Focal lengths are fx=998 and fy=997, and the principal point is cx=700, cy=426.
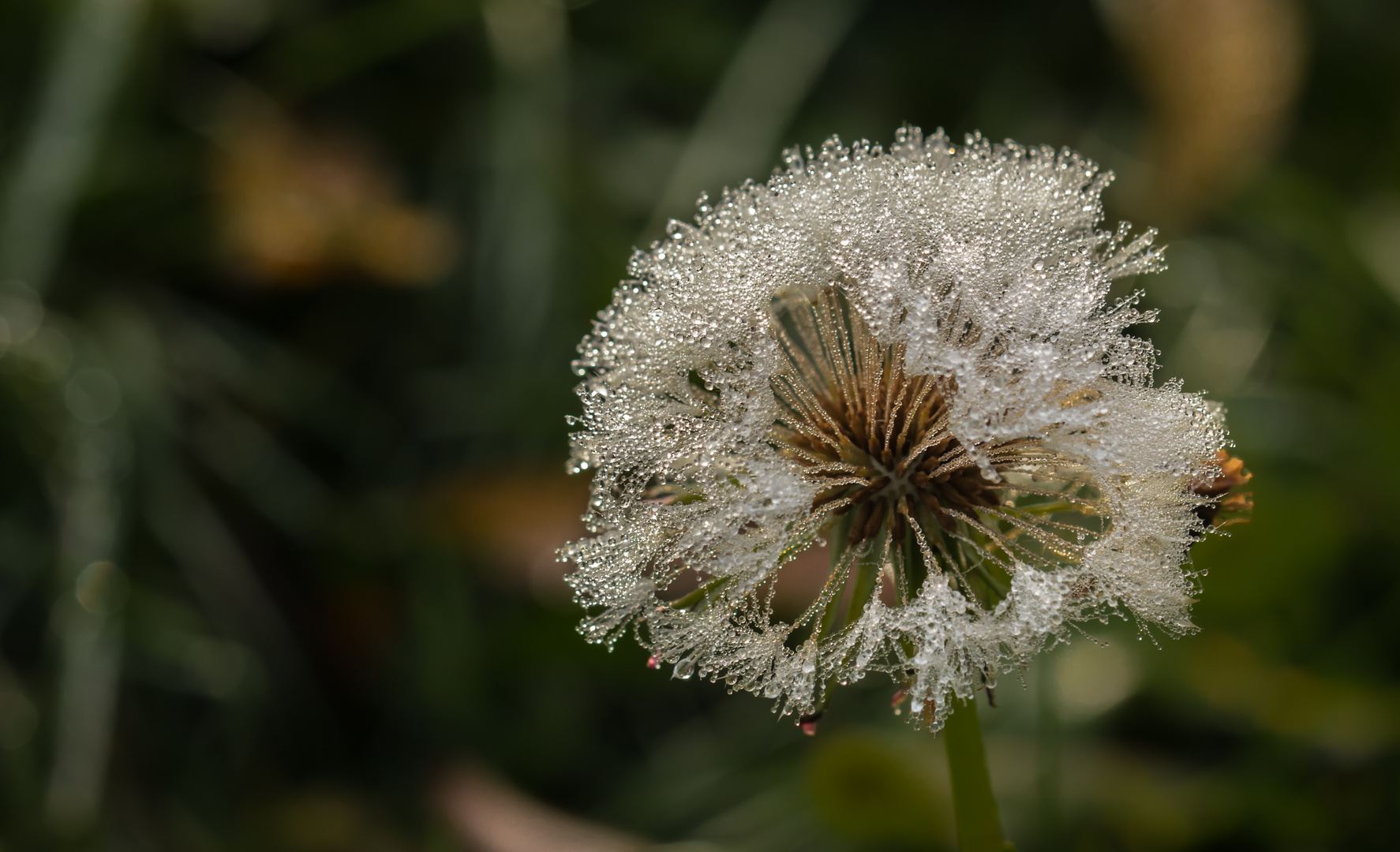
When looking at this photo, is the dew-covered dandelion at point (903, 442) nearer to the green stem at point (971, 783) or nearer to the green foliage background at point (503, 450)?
the green stem at point (971, 783)

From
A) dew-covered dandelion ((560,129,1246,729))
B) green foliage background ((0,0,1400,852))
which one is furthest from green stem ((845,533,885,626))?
green foliage background ((0,0,1400,852))

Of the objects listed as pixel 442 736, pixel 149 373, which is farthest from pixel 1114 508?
pixel 149 373

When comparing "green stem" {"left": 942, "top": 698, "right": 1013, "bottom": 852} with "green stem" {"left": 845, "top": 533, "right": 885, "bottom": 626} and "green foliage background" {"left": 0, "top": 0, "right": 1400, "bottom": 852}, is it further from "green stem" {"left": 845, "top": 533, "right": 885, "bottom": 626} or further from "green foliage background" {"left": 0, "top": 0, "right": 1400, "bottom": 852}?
"green foliage background" {"left": 0, "top": 0, "right": 1400, "bottom": 852}

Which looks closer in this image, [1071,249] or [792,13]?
[1071,249]

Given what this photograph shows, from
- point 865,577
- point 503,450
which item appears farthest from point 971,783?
point 503,450

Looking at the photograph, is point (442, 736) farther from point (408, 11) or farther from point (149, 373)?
point (408, 11)

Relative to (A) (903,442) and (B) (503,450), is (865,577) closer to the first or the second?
(A) (903,442)
